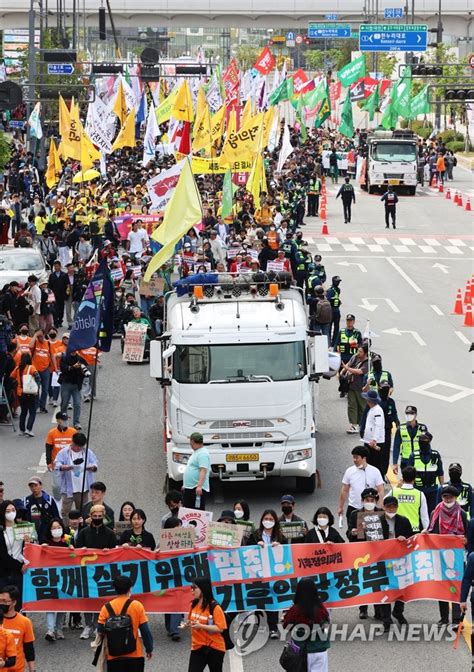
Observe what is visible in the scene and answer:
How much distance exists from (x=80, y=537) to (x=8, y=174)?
41.0 meters

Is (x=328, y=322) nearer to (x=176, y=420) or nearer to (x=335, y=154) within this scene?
(x=176, y=420)

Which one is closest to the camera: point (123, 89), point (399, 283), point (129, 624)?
point (129, 624)

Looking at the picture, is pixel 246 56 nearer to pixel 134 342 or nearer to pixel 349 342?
pixel 134 342

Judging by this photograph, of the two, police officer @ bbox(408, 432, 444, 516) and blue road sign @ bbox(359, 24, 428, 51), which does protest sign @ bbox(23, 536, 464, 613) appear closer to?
police officer @ bbox(408, 432, 444, 516)

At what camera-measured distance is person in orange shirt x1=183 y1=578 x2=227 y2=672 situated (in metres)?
12.6

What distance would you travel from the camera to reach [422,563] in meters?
15.3

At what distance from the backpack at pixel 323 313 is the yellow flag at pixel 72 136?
58.5ft

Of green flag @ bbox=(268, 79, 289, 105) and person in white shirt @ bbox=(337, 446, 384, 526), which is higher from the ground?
green flag @ bbox=(268, 79, 289, 105)

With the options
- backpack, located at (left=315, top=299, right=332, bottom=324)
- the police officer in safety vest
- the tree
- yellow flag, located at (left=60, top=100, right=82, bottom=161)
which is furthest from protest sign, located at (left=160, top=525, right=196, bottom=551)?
the tree

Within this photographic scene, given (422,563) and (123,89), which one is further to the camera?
(123,89)

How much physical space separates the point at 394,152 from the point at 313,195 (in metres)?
7.95

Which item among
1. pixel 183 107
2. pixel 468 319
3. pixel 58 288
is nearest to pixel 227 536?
pixel 58 288

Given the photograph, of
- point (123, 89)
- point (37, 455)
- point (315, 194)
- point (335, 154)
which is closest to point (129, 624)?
point (37, 455)

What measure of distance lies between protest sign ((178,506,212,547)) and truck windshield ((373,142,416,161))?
4644 centimetres
